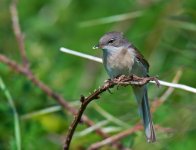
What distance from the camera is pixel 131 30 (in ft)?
Result: 17.2

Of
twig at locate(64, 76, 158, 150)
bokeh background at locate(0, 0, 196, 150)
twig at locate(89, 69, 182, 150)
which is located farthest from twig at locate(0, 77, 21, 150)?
twig at locate(64, 76, 158, 150)

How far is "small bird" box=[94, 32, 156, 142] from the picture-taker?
2977mm

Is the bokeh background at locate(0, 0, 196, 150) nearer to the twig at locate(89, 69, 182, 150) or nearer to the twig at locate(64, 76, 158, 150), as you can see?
the twig at locate(89, 69, 182, 150)

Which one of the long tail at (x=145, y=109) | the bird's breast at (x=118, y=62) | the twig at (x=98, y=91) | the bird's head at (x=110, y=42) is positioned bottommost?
the twig at (x=98, y=91)

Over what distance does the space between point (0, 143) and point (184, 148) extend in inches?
34.4

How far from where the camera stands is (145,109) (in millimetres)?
3119

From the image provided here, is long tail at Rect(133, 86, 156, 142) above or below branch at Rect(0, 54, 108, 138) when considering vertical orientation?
below

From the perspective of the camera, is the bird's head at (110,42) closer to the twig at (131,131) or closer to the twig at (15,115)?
the twig at (131,131)

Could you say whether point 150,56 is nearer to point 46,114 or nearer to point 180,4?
point 180,4

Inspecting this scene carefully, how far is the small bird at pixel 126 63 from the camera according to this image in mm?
2977

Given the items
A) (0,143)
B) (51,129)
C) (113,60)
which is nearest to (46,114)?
(51,129)

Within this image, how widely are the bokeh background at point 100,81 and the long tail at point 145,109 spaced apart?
0.26 m

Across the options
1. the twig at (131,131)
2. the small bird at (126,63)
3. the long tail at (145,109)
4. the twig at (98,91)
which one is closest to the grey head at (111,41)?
the small bird at (126,63)

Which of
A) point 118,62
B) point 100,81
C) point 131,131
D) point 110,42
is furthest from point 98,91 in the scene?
point 100,81
